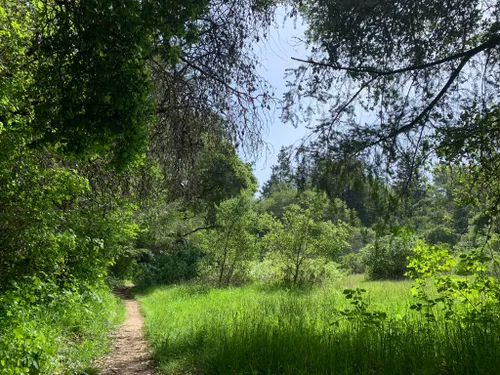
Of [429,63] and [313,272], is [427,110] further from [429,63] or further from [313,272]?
A: [313,272]

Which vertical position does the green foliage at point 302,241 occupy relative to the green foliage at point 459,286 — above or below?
above

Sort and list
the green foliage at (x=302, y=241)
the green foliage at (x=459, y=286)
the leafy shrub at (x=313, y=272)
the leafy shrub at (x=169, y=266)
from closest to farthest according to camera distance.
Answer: the green foliage at (x=459, y=286) → the green foliage at (x=302, y=241) → the leafy shrub at (x=313, y=272) → the leafy shrub at (x=169, y=266)

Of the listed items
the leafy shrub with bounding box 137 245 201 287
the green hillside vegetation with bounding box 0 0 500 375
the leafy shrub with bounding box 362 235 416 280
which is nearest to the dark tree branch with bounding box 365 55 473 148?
the green hillside vegetation with bounding box 0 0 500 375

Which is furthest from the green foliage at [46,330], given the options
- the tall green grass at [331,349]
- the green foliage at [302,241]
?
the green foliage at [302,241]

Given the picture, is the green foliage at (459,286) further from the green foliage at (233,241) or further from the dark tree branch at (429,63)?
the green foliage at (233,241)

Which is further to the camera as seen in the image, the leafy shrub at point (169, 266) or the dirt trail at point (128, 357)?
the leafy shrub at point (169, 266)

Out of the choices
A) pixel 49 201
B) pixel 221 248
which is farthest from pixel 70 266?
pixel 221 248

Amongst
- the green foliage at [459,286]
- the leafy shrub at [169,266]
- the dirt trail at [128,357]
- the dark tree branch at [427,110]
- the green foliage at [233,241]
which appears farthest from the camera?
the leafy shrub at [169,266]

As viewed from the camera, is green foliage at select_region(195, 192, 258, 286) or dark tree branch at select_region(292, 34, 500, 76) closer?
dark tree branch at select_region(292, 34, 500, 76)

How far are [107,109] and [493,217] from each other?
6.45 m

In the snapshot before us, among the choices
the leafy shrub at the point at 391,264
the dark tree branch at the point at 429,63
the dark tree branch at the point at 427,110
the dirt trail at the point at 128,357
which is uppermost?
the dark tree branch at the point at 429,63

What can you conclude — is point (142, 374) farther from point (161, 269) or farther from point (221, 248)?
point (161, 269)

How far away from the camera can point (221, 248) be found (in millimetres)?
20672

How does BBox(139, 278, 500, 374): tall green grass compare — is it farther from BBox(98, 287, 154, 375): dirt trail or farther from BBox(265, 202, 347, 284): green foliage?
BBox(265, 202, 347, 284): green foliage
